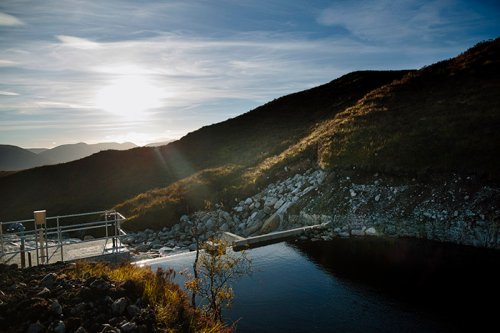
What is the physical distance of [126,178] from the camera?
2393 inches

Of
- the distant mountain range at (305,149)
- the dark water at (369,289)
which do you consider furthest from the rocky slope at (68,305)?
the distant mountain range at (305,149)

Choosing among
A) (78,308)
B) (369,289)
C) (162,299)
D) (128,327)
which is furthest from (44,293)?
(369,289)

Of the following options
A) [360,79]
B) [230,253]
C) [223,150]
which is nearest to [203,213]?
[230,253]

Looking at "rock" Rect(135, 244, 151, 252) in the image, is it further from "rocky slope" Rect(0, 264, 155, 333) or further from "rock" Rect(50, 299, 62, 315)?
"rock" Rect(50, 299, 62, 315)

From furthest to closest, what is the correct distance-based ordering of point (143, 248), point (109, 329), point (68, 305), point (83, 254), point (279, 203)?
point (279, 203), point (143, 248), point (83, 254), point (68, 305), point (109, 329)

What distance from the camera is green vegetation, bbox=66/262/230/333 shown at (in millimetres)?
11430

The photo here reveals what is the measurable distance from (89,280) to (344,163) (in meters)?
23.9

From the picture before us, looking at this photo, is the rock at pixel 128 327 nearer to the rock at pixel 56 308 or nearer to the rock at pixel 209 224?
the rock at pixel 56 308

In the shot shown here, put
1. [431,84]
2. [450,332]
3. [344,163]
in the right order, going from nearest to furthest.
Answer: [450,332] < [344,163] < [431,84]

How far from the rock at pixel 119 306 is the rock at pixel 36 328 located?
6.61 feet

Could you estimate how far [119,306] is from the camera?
11180 mm

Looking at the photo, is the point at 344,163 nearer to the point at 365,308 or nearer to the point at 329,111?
the point at 365,308

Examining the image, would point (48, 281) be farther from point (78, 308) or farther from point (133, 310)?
point (133, 310)

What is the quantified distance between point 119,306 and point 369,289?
10.7m
